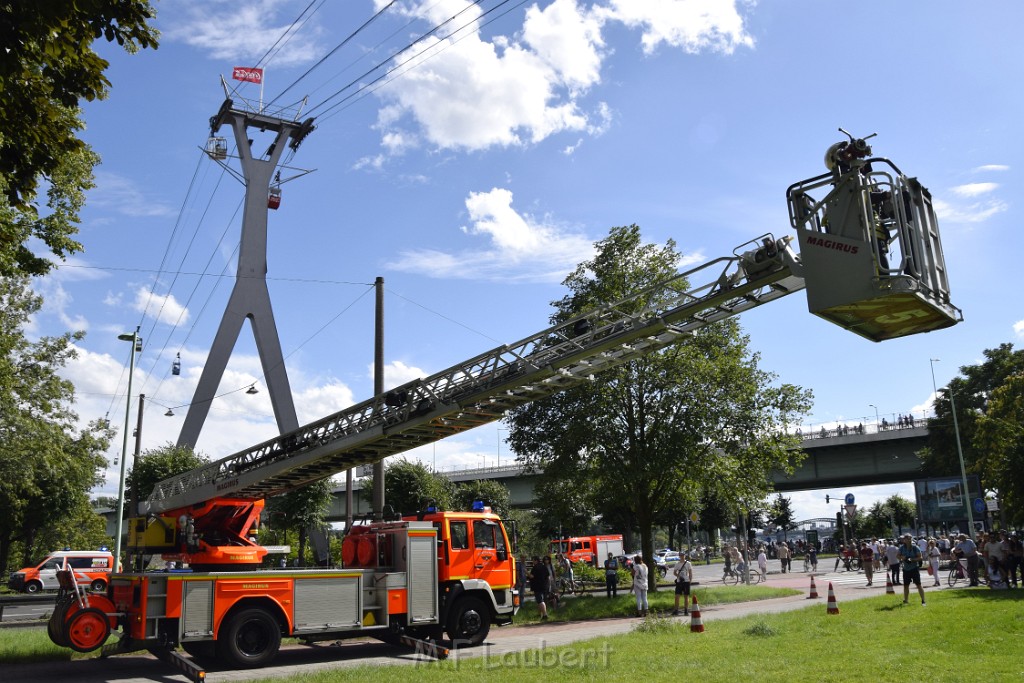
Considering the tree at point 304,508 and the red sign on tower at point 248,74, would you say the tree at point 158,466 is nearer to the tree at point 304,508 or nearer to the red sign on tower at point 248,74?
the tree at point 304,508

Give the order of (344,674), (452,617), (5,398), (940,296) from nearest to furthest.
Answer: (940,296) < (344,674) < (452,617) < (5,398)

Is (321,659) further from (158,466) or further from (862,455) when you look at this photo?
(862,455)

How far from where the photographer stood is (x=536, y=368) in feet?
40.4

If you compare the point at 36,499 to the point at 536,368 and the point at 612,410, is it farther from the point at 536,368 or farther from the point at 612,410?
the point at 536,368

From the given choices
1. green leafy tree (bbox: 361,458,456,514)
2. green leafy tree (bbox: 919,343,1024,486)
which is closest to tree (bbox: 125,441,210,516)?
green leafy tree (bbox: 361,458,456,514)

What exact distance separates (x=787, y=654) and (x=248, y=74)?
123 feet

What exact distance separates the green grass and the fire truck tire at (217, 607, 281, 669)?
1.92m

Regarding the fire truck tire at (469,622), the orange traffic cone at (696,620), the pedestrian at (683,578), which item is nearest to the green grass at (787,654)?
the orange traffic cone at (696,620)

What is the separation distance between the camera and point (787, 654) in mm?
11562

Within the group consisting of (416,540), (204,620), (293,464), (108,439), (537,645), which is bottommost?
(537,645)

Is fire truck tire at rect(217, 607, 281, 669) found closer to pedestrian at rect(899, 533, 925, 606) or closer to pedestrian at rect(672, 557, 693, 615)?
pedestrian at rect(672, 557, 693, 615)

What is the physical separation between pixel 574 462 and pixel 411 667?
1234 centimetres

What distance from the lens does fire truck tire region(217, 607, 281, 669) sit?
41.5 feet

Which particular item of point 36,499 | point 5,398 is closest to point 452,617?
point 5,398
